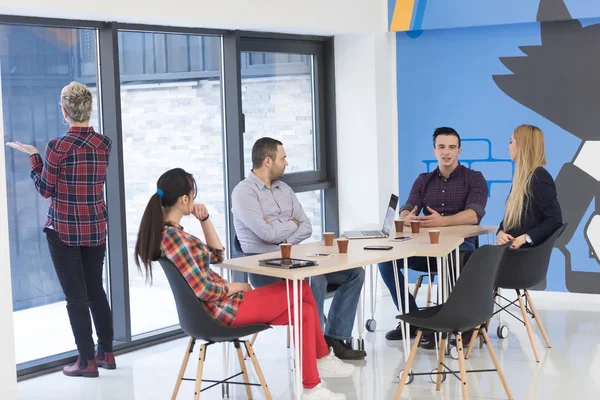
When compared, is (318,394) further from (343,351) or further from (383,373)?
(343,351)

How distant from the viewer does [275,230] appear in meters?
4.88

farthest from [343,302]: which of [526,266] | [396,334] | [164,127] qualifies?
[164,127]

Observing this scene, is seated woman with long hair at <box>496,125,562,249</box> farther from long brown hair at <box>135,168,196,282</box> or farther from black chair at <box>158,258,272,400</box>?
long brown hair at <box>135,168,196,282</box>

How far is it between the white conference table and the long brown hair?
A: 461 millimetres

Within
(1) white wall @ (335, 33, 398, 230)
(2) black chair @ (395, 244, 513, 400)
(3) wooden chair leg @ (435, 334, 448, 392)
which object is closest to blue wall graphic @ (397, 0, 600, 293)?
(1) white wall @ (335, 33, 398, 230)

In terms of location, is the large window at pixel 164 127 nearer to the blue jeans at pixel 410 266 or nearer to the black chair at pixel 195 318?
the blue jeans at pixel 410 266

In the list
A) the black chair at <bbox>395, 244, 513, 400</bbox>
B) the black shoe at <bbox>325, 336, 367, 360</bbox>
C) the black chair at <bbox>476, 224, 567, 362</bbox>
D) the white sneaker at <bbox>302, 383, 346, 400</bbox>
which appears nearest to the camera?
the black chair at <bbox>395, 244, 513, 400</bbox>

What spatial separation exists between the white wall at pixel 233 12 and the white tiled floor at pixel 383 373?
2.07 metres

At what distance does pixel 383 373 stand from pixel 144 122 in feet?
7.53

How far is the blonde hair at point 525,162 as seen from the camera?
5000mm

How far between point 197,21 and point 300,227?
1485 millimetres

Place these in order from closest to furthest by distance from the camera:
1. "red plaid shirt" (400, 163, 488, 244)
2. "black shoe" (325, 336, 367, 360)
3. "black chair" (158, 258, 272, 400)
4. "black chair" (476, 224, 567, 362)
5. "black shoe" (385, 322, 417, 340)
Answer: "black chair" (158, 258, 272, 400) → "black chair" (476, 224, 567, 362) → "black shoe" (325, 336, 367, 360) → "black shoe" (385, 322, 417, 340) → "red plaid shirt" (400, 163, 488, 244)

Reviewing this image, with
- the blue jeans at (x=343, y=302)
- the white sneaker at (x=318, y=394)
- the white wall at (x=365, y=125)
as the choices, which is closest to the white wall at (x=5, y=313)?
the white sneaker at (x=318, y=394)

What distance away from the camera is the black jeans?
471 centimetres
